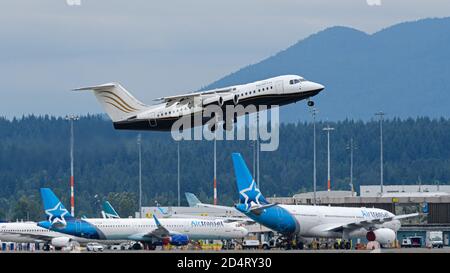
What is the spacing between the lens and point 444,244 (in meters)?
144

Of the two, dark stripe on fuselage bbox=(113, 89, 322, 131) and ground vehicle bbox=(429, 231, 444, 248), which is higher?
dark stripe on fuselage bbox=(113, 89, 322, 131)

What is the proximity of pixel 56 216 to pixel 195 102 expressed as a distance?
3913cm

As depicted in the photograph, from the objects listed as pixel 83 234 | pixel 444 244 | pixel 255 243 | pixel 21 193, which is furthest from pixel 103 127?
pixel 21 193

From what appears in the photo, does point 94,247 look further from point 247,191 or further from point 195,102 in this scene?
point 195,102

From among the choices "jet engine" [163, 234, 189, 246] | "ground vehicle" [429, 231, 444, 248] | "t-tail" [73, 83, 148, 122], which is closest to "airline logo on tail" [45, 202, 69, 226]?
"jet engine" [163, 234, 189, 246]

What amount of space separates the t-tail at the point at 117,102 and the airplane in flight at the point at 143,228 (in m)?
27.5

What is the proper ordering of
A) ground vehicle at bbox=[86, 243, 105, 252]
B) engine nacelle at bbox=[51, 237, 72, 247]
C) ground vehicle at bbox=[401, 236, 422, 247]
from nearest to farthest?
1. ground vehicle at bbox=[86, 243, 105, 252]
2. engine nacelle at bbox=[51, 237, 72, 247]
3. ground vehicle at bbox=[401, 236, 422, 247]

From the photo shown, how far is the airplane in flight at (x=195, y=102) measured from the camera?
91562 millimetres

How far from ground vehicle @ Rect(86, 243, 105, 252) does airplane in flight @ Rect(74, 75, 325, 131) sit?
28.8 meters

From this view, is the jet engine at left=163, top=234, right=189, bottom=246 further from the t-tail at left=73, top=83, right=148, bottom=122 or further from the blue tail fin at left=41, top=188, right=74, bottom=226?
the t-tail at left=73, top=83, right=148, bottom=122

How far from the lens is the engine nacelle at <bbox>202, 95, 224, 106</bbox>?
9594 centimetres

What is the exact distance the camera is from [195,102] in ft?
318

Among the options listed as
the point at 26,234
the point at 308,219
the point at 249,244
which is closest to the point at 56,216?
the point at 26,234
